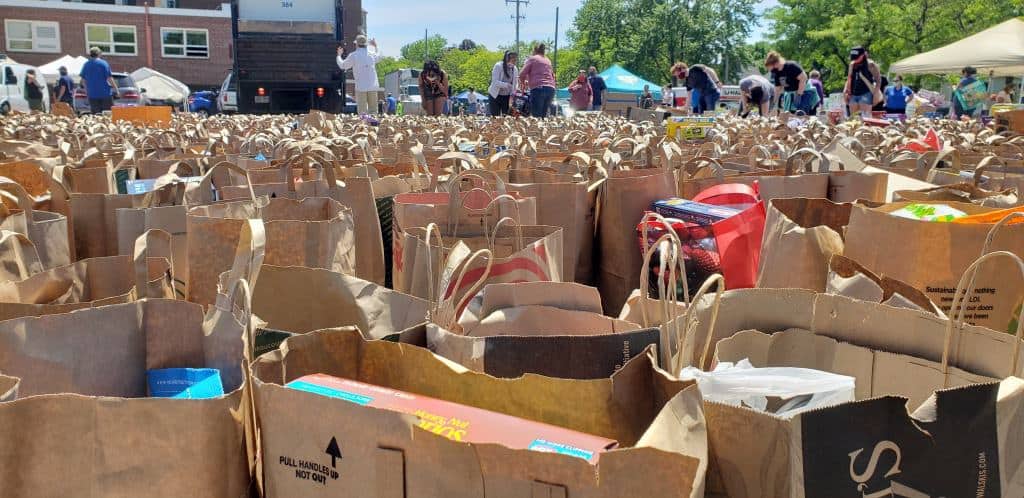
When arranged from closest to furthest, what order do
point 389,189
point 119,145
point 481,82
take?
point 389,189 < point 119,145 < point 481,82

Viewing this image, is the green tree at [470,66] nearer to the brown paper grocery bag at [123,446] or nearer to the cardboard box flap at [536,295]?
the cardboard box flap at [536,295]

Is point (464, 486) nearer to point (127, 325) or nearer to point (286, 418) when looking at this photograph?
point (286, 418)

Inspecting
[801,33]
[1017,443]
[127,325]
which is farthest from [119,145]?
[801,33]

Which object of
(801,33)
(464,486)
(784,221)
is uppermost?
(801,33)

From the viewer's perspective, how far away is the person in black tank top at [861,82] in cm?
1247

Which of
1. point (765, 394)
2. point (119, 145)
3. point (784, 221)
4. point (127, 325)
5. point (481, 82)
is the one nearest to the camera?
point (765, 394)

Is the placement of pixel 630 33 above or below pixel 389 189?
above

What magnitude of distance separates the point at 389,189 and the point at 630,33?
5021 centimetres

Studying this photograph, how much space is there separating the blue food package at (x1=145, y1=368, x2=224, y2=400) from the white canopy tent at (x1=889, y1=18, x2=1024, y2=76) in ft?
69.2

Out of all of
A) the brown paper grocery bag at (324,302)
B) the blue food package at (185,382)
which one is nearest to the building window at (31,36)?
the brown paper grocery bag at (324,302)

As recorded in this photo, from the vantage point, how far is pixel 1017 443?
1240mm

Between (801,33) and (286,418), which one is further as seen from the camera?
(801,33)

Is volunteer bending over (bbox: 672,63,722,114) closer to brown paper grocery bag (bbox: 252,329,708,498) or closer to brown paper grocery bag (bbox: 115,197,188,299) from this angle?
brown paper grocery bag (bbox: 115,197,188,299)

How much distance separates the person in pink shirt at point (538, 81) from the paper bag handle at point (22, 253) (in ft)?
35.3
